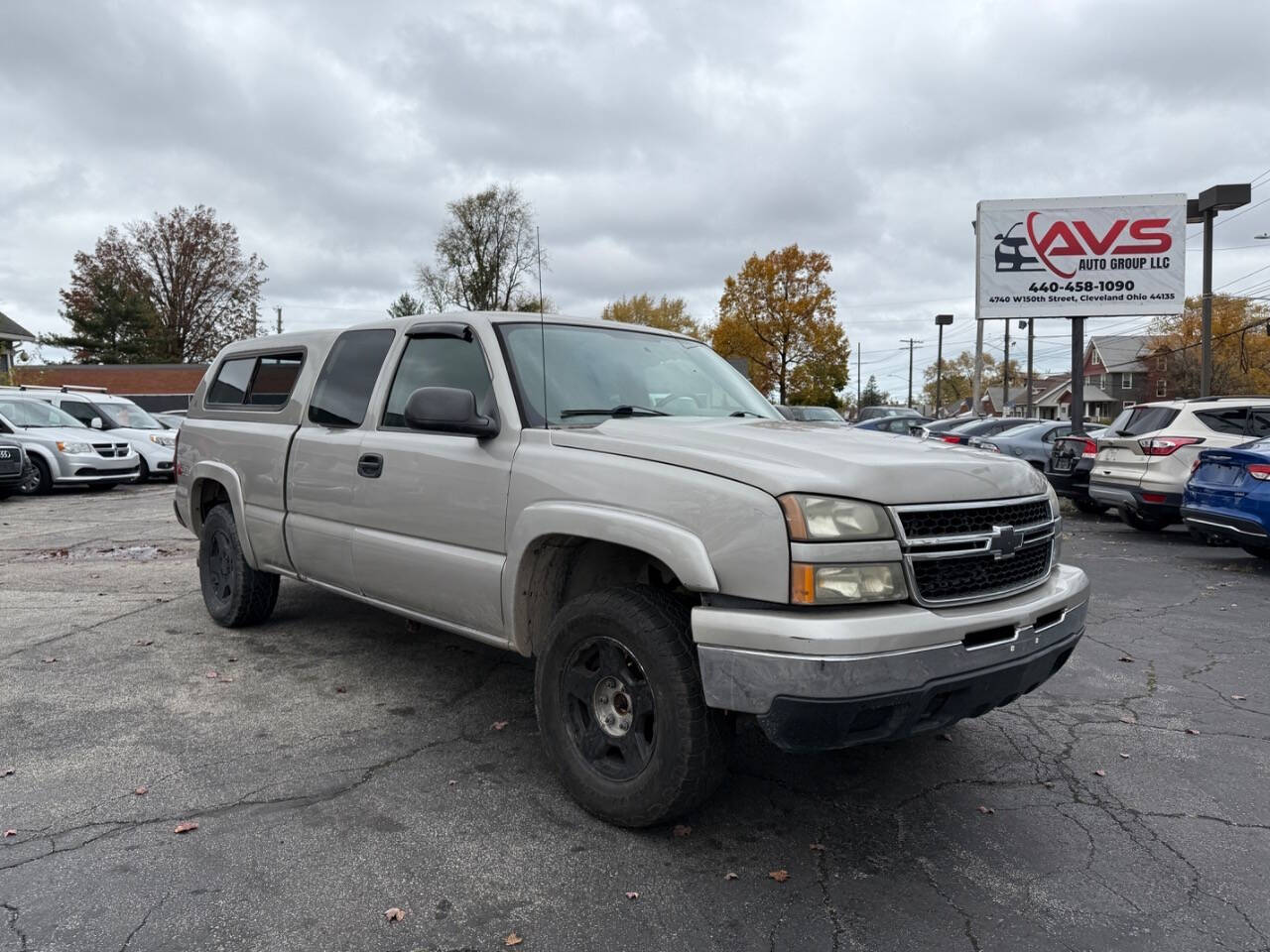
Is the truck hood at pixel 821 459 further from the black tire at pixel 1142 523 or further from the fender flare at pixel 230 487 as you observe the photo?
the black tire at pixel 1142 523

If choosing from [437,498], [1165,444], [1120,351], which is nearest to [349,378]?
[437,498]

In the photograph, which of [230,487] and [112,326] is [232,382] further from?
→ [112,326]

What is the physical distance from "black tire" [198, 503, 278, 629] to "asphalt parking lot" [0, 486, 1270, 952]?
0.36 meters

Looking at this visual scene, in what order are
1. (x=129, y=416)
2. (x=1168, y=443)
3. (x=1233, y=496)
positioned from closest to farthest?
1. (x=1233, y=496)
2. (x=1168, y=443)
3. (x=129, y=416)

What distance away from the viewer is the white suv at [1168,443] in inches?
396

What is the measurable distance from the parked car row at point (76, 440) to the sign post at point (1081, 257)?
16509 mm

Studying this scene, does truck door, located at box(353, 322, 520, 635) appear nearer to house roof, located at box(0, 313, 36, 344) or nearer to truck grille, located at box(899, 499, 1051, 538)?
truck grille, located at box(899, 499, 1051, 538)

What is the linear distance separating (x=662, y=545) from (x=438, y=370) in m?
1.79

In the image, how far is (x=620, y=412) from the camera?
152 inches

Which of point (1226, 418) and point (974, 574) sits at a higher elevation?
point (1226, 418)

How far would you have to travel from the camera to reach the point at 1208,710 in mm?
4512

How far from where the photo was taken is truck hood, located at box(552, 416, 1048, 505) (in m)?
2.80

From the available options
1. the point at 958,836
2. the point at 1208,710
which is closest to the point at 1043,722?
the point at 1208,710

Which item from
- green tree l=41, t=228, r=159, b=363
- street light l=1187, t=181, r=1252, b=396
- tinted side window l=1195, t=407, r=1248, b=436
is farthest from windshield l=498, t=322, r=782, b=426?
green tree l=41, t=228, r=159, b=363
